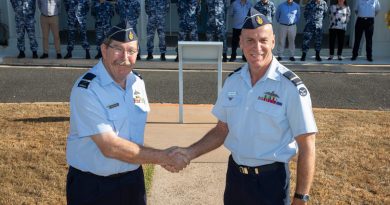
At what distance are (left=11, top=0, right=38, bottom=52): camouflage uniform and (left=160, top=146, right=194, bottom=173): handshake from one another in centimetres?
936

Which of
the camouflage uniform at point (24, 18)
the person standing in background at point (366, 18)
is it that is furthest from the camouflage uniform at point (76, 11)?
the person standing in background at point (366, 18)

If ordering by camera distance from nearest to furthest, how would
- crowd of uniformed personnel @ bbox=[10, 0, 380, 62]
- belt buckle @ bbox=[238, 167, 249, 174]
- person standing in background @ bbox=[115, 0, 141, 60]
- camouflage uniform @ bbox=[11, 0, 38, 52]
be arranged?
belt buckle @ bbox=[238, 167, 249, 174], person standing in background @ bbox=[115, 0, 141, 60], crowd of uniformed personnel @ bbox=[10, 0, 380, 62], camouflage uniform @ bbox=[11, 0, 38, 52]

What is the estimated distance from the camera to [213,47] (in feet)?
21.7

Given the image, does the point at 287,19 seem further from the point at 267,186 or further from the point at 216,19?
the point at 267,186

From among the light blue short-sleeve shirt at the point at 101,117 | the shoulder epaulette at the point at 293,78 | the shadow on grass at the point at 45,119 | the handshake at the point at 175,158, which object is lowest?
the shadow on grass at the point at 45,119

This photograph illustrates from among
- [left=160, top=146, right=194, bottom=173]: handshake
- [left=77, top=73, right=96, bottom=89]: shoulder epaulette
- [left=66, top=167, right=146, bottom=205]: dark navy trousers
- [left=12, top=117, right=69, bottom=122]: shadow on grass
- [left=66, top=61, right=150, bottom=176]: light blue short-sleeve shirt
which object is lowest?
[left=12, top=117, right=69, bottom=122]: shadow on grass

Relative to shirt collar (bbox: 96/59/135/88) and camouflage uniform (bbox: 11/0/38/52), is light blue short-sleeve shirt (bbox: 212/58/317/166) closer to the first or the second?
shirt collar (bbox: 96/59/135/88)

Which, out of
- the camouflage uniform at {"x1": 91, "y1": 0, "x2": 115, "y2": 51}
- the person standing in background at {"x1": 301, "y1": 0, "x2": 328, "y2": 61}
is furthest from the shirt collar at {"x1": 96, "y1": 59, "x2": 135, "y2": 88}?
the person standing in background at {"x1": 301, "y1": 0, "x2": 328, "y2": 61}

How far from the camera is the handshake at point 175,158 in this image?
10.9 feet

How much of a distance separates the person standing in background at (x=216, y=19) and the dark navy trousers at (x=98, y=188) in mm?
8856

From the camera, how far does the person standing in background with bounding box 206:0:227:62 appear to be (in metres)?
11.7

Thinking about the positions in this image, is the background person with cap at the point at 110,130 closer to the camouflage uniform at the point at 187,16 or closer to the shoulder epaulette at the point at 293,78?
the shoulder epaulette at the point at 293,78

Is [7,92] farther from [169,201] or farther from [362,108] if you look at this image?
[362,108]

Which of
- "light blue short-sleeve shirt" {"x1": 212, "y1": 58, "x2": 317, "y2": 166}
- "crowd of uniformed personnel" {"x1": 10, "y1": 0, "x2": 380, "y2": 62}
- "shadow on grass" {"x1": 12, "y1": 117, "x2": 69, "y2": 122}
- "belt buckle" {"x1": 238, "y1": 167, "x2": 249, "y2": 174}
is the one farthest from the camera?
"crowd of uniformed personnel" {"x1": 10, "y1": 0, "x2": 380, "y2": 62}
